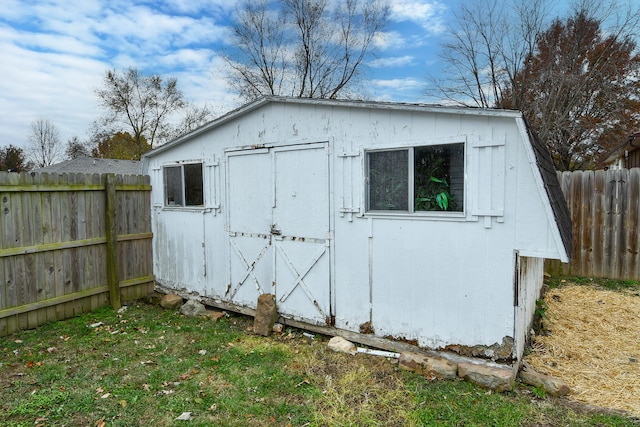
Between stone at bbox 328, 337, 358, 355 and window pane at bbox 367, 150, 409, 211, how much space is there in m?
1.75

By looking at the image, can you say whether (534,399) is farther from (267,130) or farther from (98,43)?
(98,43)

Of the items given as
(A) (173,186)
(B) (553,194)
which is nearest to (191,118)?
(A) (173,186)

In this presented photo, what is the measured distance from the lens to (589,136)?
1666 cm

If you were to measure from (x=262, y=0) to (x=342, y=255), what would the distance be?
847 inches

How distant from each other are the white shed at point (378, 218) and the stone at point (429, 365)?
0.72 feet

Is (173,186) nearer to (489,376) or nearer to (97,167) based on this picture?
(489,376)

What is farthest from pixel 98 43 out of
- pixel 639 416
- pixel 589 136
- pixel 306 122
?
pixel 589 136

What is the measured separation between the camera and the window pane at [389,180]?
4328 mm

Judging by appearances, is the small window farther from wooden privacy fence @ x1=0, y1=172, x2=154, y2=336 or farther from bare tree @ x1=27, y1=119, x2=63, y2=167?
bare tree @ x1=27, y1=119, x2=63, y2=167

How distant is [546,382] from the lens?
363cm

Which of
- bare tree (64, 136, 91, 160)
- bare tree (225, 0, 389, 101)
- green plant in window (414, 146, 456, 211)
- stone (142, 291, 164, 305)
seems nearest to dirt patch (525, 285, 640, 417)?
green plant in window (414, 146, 456, 211)

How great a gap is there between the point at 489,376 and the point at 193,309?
15.1ft

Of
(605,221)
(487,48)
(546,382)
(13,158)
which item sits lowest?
(546,382)

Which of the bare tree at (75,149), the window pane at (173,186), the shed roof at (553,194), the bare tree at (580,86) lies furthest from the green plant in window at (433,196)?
the bare tree at (75,149)
